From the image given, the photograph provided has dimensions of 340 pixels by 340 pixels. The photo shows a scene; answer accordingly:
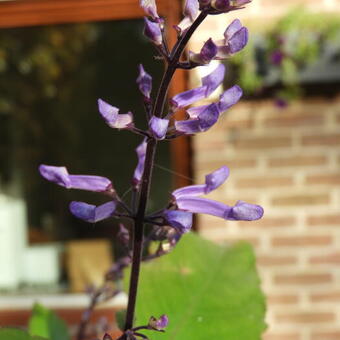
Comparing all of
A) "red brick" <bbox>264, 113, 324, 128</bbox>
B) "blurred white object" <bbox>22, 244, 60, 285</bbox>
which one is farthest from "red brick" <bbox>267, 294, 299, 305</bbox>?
"blurred white object" <bbox>22, 244, 60, 285</bbox>

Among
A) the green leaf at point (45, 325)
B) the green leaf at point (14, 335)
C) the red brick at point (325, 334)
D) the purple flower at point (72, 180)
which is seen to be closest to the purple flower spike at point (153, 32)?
the purple flower at point (72, 180)

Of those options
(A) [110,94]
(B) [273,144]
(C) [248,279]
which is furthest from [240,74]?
(C) [248,279]

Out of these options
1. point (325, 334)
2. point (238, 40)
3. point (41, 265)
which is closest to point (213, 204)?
point (238, 40)

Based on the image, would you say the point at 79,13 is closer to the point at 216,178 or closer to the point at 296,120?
the point at 296,120

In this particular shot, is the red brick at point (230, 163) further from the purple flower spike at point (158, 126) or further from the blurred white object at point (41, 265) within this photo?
the purple flower spike at point (158, 126)

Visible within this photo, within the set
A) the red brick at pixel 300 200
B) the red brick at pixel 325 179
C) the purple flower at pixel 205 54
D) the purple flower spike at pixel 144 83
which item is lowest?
the red brick at pixel 300 200
